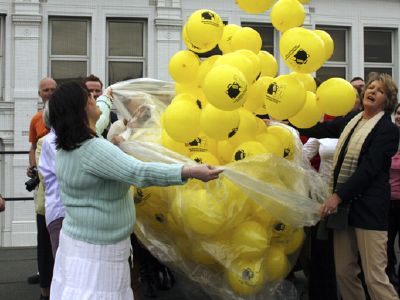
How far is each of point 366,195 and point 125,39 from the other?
6572 mm

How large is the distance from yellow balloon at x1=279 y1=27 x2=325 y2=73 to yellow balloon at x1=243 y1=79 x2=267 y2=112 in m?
0.21

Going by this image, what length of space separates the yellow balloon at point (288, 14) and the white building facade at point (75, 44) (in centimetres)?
565

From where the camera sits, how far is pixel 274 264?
3141 millimetres

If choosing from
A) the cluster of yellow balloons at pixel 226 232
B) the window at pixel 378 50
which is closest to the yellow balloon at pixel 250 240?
the cluster of yellow balloons at pixel 226 232

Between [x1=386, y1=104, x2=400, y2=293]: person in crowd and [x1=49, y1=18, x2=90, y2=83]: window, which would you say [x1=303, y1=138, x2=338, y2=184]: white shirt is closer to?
[x1=386, y1=104, x2=400, y2=293]: person in crowd

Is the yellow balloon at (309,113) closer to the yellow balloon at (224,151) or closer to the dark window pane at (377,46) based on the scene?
the yellow balloon at (224,151)

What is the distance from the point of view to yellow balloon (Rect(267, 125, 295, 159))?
3.36 meters

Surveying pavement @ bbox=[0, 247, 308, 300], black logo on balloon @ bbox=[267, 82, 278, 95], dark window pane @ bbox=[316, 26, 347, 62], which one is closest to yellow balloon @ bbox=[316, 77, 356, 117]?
black logo on balloon @ bbox=[267, 82, 278, 95]

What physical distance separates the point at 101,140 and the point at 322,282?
2.13 metres

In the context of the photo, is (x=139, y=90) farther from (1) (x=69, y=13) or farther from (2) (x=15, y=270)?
(1) (x=69, y=13)

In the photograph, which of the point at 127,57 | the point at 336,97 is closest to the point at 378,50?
the point at 127,57

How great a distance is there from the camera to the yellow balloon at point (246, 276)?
3.05 metres

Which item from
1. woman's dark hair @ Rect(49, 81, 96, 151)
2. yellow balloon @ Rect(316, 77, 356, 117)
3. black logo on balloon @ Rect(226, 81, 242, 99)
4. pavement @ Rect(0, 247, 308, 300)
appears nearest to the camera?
woman's dark hair @ Rect(49, 81, 96, 151)

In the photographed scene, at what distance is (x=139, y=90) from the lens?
12.3ft
